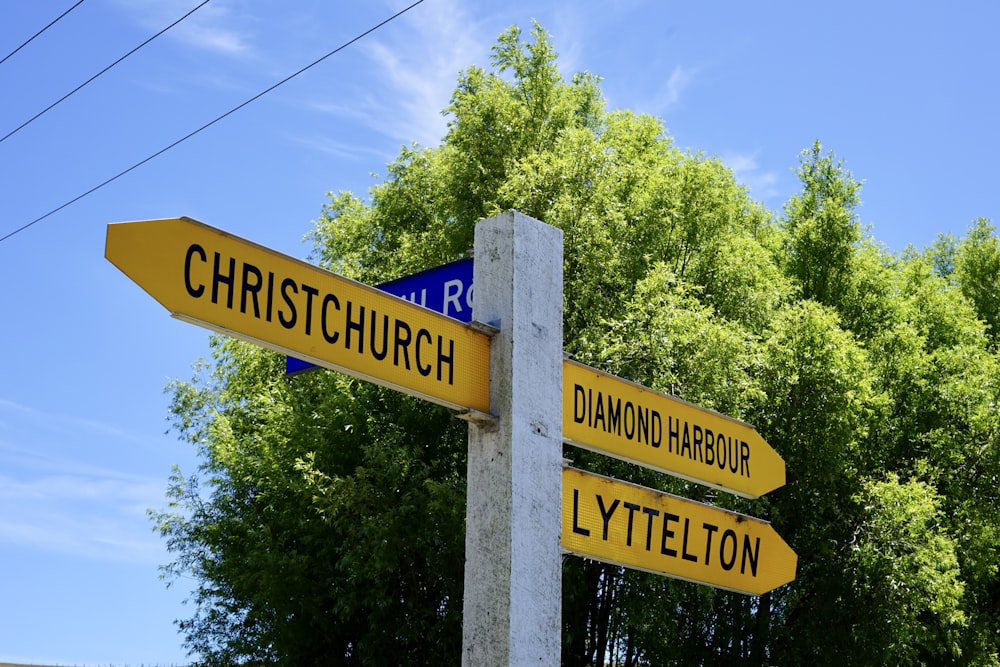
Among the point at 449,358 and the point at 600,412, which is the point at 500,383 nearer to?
the point at 449,358

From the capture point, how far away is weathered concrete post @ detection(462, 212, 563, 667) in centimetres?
383

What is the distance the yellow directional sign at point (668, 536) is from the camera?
4398 millimetres

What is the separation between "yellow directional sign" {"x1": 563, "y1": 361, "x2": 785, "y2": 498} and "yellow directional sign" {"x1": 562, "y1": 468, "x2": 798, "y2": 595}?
14 cm

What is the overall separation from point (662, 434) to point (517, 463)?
1.11m

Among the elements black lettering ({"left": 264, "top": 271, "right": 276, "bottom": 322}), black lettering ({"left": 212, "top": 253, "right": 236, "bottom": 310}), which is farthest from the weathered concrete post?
black lettering ({"left": 212, "top": 253, "right": 236, "bottom": 310})

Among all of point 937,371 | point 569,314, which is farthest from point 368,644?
point 937,371

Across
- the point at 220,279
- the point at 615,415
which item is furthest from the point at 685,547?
the point at 220,279

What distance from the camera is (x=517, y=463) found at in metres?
3.94

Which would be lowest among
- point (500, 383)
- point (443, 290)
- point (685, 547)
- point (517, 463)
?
point (685, 547)

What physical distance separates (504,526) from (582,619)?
12652 millimetres

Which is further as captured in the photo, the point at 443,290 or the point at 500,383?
the point at 443,290

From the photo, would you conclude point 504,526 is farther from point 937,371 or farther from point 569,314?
point 937,371

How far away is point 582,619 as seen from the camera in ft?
52.5

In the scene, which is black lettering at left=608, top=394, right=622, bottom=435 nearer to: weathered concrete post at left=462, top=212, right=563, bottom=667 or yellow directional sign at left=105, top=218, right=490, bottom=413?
weathered concrete post at left=462, top=212, right=563, bottom=667
